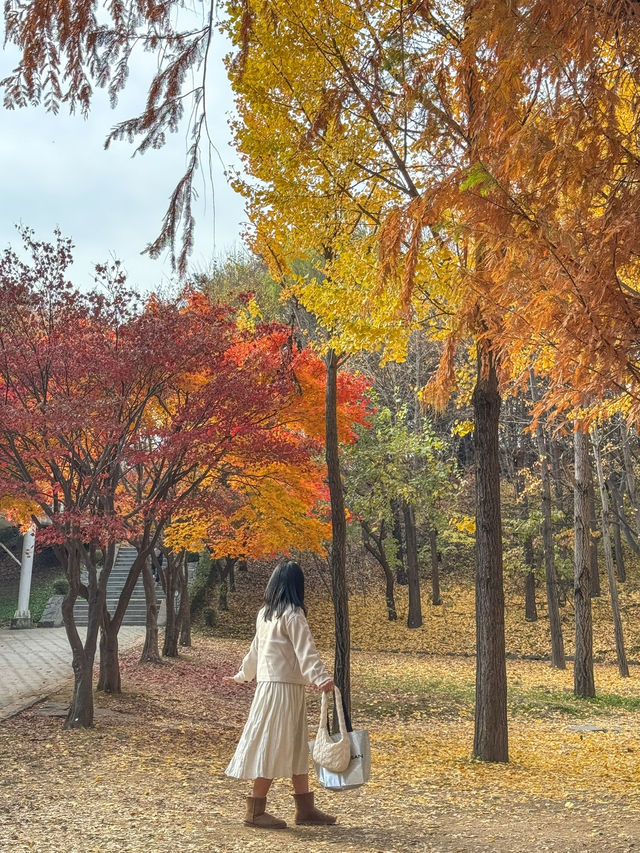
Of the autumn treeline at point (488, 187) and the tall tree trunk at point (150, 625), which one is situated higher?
the autumn treeline at point (488, 187)

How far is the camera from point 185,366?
9.34 m

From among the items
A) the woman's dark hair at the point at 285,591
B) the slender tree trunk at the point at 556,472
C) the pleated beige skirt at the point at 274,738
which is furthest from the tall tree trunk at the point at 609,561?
the pleated beige skirt at the point at 274,738

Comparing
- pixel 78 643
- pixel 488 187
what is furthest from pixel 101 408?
pixel 488 187

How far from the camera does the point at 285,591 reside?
489 centimetres

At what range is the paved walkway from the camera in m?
11.2

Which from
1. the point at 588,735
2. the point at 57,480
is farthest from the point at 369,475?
the point at 57,480

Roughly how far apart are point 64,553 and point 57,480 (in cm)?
139

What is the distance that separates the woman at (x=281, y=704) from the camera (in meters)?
4.63

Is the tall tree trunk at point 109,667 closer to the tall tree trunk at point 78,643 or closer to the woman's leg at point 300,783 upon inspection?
the tall tree trunk at point 78,643

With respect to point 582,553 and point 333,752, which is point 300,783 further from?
point 582,553

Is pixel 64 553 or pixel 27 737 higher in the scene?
pixel 64 553

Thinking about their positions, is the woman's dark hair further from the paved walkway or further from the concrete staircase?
the concrete staircase

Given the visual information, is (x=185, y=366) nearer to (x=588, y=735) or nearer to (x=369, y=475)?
(x=588, y=735)

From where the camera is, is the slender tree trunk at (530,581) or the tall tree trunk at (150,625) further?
the slender tree trunk at (530,581)
